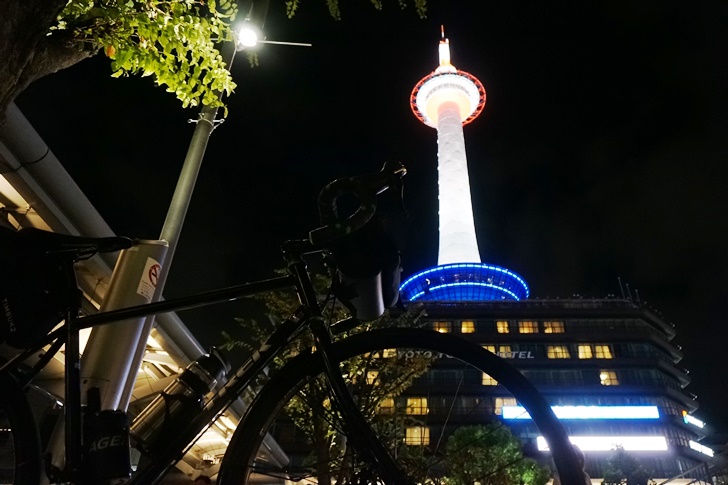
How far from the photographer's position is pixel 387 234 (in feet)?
6.51

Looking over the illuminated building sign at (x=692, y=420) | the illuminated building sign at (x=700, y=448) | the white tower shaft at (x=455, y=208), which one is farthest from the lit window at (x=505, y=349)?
the illuminated building sign at (x=700, y=448)

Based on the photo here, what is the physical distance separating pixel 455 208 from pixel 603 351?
26870 millimetres

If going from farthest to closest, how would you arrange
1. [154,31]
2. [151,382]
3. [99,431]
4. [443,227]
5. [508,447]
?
[443,227] < [508,447] < [151,382] < [154,31] < [99,431]

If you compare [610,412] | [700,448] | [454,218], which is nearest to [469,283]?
[454,218]

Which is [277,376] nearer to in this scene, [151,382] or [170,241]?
[170,241]

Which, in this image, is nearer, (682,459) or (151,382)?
(151,382)

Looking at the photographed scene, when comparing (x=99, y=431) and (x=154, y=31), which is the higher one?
(x=154, y=31)

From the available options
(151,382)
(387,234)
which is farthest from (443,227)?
(387,234)

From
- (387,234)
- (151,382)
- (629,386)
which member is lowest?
(387,234)

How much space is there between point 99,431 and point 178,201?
9.84ft

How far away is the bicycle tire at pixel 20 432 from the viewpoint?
2062 millimetres

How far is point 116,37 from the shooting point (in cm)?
329

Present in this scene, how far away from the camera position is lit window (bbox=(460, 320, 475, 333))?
55.0m

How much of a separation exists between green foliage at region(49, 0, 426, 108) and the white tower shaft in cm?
6582
